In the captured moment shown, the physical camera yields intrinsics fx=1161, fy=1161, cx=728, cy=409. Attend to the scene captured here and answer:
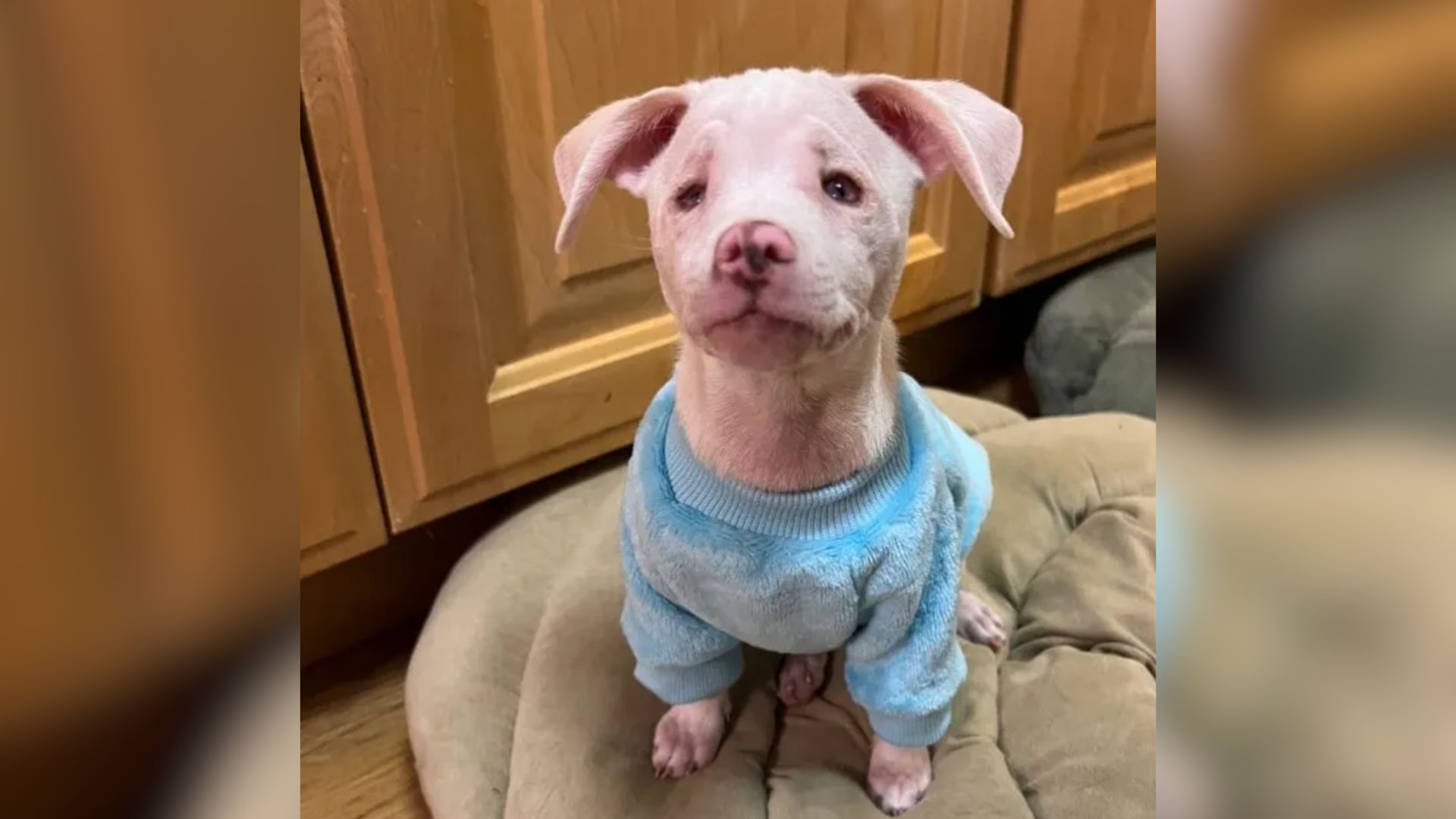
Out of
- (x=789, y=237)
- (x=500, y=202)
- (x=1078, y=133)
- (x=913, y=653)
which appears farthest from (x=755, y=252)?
(x=1078, y=133)

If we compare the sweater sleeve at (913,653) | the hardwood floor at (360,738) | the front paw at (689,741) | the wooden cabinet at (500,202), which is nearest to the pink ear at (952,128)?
the sweater sleeve at (913,653)

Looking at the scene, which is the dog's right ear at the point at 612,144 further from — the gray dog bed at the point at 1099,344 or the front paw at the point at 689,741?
the gray dog bed at the point at 1099,344

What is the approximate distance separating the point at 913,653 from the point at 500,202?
595 mm

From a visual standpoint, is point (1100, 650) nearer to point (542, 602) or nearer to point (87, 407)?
point (542, 602)

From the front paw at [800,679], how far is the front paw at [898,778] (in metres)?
0.12

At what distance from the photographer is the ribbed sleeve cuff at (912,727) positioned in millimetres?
968

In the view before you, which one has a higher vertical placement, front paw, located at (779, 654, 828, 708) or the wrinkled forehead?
the wrinkled forehead

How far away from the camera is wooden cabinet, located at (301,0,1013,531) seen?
1.05 metres

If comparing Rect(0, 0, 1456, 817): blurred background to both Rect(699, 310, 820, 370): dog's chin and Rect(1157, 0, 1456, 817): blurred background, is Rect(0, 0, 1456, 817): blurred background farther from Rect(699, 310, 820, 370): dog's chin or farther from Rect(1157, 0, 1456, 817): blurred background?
Rect(699, 310, 820, 370): dog's chin

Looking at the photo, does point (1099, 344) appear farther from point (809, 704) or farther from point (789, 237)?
point (789, 237)

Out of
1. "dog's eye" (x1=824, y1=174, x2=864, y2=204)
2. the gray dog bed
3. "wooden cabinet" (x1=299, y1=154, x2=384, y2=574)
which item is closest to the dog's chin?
"dog's eye" (x1=824, y1=174, x2=864, y2=204)

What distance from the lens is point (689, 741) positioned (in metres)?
1.05

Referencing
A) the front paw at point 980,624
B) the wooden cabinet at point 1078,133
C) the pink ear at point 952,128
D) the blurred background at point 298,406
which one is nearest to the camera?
the blurred background at point 298,406

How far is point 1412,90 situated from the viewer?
23 cm
